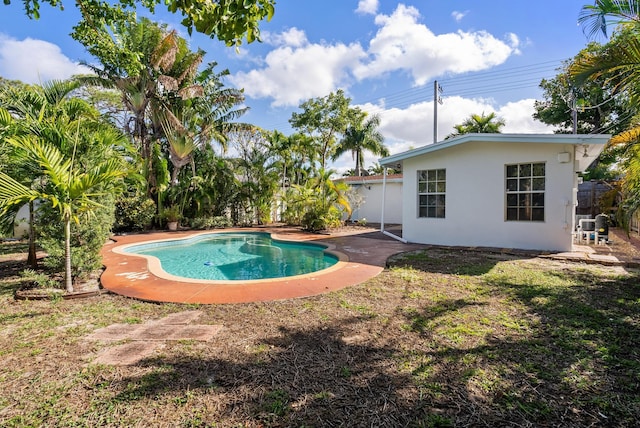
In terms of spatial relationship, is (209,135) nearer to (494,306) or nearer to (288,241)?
(288,241)

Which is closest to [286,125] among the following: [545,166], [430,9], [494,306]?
[430,9]

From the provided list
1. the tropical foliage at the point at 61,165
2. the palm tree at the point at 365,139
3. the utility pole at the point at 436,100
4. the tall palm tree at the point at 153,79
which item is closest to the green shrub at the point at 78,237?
the tropical foliage at the point at 61,165

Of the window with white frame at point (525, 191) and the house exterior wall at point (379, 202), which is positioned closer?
the window with white frame at point (525, 191)

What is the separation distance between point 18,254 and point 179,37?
12991 millimetres

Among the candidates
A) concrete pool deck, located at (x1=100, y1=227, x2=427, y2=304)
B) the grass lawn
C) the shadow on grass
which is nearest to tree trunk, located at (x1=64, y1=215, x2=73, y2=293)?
the grass lawn

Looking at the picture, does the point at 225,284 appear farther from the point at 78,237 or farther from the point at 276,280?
the point at 78,237

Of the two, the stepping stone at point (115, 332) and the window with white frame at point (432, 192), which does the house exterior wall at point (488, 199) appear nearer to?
the window with white frame at point (432, 192)

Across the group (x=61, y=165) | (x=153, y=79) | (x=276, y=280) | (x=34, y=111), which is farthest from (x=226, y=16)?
(x=153, y=79)

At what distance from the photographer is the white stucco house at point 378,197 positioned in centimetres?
2066

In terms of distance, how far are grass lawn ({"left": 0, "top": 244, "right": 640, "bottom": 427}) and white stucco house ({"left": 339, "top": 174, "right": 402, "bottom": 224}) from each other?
15.3m

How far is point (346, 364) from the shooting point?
324 centimetres

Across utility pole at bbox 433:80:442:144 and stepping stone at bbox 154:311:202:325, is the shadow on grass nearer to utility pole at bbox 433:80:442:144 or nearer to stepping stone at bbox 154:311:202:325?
stepping stone at bbox 154:311:202:325

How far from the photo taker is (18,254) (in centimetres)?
972

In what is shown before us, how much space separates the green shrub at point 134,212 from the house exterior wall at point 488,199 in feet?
44.2
